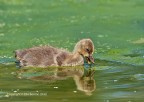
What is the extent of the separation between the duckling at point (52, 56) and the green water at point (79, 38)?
1.00ft

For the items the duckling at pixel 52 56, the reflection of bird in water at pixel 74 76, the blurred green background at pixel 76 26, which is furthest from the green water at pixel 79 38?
the duckling at pixel 52 56

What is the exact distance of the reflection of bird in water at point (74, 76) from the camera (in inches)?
430

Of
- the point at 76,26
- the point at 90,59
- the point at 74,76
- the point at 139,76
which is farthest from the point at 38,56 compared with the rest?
the point at 76,26

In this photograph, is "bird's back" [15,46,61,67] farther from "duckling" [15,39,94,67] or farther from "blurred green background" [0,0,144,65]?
"blurred green background" [0,0,144,65]

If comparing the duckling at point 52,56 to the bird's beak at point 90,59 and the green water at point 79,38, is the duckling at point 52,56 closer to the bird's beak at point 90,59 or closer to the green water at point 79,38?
the bird's beak at point 90,59

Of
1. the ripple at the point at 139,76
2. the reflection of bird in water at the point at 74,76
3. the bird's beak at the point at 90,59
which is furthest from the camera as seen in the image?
the bird's beak at the point at 90,59

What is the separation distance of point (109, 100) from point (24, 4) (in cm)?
1199

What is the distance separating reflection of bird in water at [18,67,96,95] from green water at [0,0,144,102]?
130 millimetres

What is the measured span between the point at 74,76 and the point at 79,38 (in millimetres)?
4318

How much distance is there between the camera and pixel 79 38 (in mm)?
16203

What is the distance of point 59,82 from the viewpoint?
11.2 meters

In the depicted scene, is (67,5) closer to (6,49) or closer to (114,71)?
(6,49)

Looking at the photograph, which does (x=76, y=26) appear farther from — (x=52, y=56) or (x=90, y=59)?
(x=90, y=59)

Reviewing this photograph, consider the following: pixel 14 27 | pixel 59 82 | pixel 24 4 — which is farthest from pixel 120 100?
pixel 24 4
